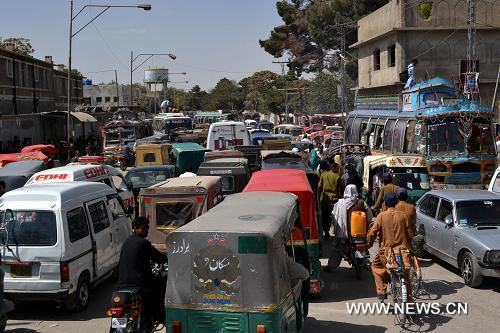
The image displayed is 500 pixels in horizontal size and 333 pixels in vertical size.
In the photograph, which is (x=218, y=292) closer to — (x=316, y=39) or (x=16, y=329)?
(x=16, y=329)

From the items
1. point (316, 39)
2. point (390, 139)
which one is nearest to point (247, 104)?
point (316, 39)

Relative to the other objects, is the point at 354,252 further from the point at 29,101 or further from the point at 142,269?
the point at 29,101

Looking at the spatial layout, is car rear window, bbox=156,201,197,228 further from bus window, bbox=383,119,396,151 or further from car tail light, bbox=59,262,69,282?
bus window, bbox=383,119,396,151

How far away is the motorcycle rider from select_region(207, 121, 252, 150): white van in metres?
18.2

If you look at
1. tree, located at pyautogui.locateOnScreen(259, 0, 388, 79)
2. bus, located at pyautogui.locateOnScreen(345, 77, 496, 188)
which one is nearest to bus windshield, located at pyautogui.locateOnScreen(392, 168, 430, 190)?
bus, located at pyautogui.locateOnScreen(345, 77, 496, 188)

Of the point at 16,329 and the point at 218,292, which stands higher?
the point at 218,292

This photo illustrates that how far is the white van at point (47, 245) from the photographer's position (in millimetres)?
9375

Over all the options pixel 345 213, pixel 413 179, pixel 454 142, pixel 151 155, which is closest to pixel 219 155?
pixel 413 179

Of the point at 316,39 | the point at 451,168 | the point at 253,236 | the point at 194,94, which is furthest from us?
the point at 194,94

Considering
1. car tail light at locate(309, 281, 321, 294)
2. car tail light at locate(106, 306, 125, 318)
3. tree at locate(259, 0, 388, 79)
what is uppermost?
tree at locate(259, 0, 388, 79)

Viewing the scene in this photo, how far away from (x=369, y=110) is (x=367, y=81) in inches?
640

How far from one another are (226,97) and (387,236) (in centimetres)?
11963

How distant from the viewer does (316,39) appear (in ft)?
250

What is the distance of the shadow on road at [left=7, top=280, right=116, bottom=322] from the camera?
975 cm
